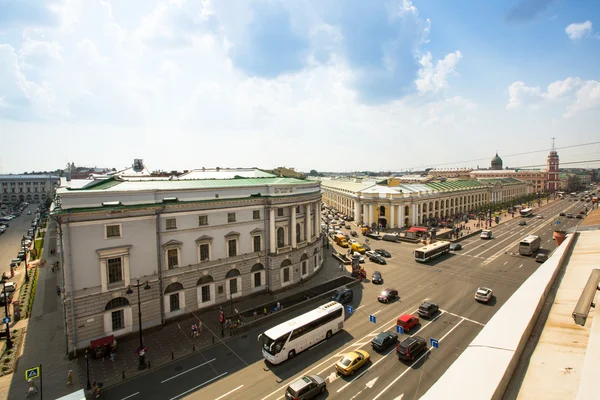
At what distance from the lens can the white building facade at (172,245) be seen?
28188mm

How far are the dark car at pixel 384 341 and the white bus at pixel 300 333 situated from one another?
414 centimetres

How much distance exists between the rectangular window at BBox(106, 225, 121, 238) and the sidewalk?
10.2 metres

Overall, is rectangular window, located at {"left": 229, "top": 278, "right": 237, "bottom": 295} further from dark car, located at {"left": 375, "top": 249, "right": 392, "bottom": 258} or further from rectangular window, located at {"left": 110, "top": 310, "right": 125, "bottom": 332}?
dark car, located at {"left": 375, "top": 249, "right": 392, "bottom": 258}

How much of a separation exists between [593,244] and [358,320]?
20890 mm

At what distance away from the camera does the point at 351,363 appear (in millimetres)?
23891

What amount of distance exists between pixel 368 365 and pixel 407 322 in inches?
288

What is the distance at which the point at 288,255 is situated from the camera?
139 feet

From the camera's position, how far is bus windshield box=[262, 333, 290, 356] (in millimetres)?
25344

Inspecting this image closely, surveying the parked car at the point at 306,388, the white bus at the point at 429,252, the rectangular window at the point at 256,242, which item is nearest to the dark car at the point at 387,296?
the rectangular window at the point at 256,242

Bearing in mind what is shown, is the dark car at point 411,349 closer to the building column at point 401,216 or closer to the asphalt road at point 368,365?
the asphalt road at point 368,365

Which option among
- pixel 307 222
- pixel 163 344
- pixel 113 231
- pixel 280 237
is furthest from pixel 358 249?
pixel 113 231

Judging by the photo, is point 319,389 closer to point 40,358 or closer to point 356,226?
point 40,358

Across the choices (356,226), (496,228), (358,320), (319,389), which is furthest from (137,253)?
(496,228)

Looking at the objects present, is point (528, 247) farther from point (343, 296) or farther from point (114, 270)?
point (114, 270)
